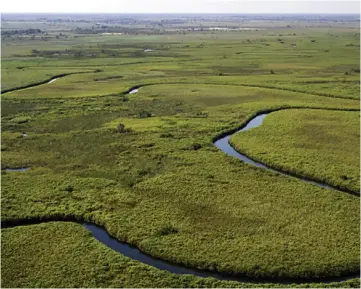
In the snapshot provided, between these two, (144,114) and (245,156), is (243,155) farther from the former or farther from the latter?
(144,114)

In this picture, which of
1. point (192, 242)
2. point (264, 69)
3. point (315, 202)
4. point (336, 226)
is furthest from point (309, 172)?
point (264, 69)

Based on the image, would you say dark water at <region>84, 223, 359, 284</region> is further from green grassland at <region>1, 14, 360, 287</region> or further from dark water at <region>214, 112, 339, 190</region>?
dark water at <region>214, 112, 339, 190</region>

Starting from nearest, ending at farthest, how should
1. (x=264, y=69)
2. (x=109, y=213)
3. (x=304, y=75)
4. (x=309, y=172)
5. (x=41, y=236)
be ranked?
(x=41, y=236) < (x=109, y=213) < (x=309, y=172) < (x=304, y=75) < (x=264, y=69)

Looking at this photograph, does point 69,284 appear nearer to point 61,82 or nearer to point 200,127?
point 200,127

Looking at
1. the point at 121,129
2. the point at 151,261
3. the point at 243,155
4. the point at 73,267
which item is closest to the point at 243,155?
the point at 243,155

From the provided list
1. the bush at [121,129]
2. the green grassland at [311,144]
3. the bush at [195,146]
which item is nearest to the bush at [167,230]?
the green grassland at [311,144]

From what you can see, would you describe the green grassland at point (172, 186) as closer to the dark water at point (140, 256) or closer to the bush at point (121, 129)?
the bush at point (121, 129)
